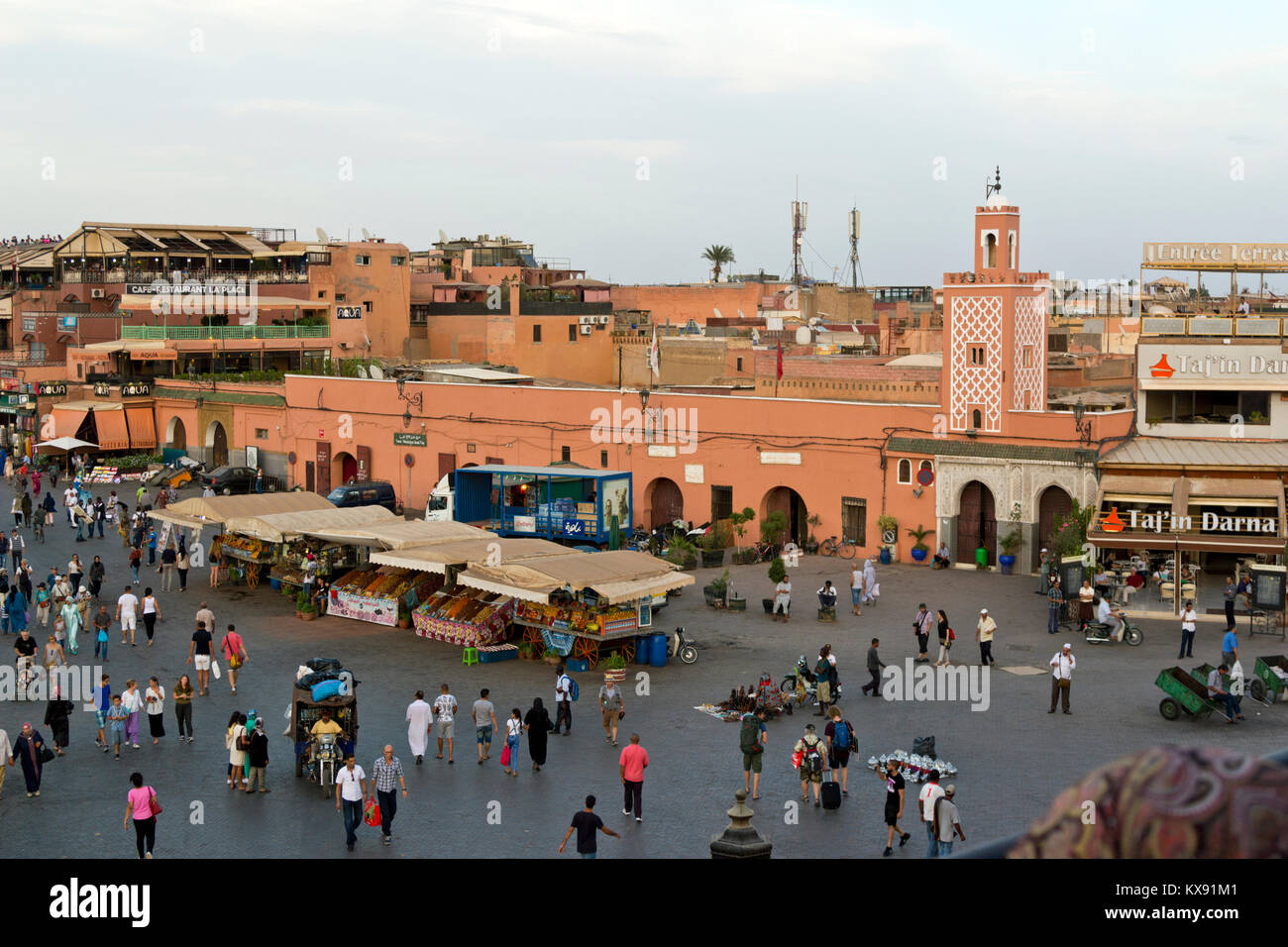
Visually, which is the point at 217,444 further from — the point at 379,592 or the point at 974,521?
the point at 974,521

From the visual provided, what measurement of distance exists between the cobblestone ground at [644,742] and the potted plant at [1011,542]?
144 inches

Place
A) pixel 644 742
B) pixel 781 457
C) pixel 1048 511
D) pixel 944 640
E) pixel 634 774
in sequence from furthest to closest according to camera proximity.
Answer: pixel 781 457
pixel 1048 511
pixel 944 640
pixel 644 742
pixel 634 774

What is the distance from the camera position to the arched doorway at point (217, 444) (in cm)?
5750

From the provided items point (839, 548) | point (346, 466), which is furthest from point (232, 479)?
point (839, 548)

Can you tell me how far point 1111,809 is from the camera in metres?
3.52

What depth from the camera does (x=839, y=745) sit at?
1775cm

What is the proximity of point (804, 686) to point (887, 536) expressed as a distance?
14.4 metres

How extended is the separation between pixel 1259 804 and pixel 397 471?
46384 mm

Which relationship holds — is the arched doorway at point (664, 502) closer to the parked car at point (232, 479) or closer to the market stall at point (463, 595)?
the market stall at point (463, 595)

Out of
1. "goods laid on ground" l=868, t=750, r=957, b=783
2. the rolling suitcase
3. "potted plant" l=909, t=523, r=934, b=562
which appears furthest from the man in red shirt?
"potted plant" l=909, t=523, r=934, b=562

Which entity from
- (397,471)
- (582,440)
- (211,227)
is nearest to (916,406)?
(582,440)

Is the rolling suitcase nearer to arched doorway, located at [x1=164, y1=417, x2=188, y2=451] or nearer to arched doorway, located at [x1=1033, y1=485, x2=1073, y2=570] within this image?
arched doorway, located at [x1=1033, y1=485, x2=1073, y2=570]

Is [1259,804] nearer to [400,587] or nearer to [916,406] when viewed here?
[400,587]

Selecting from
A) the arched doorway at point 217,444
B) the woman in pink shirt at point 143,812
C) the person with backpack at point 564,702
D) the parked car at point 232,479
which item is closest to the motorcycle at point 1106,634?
the person with backpack at point 564,702
